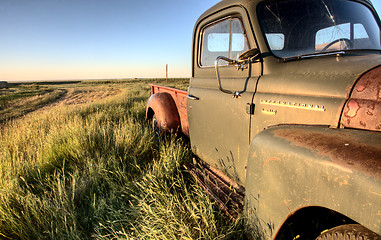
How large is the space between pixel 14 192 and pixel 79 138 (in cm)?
151

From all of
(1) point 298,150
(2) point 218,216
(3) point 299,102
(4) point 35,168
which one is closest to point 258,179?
(1) point 298,150

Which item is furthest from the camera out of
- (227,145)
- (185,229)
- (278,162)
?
(227,145)

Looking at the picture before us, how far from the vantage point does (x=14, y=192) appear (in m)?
2.41

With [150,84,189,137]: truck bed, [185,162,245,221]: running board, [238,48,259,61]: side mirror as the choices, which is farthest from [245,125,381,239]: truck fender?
[150,84,189,137]: truck bed

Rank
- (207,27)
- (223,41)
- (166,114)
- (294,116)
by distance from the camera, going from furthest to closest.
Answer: (166,114)
(207,27)
(223,41)
(294,116)

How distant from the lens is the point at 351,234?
3.16 feet

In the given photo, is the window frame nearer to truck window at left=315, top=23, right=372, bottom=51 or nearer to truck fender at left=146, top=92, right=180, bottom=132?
truck window at left=315, top=23, right=372, bottom=51

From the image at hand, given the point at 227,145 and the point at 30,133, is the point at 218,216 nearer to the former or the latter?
the point at 227,145

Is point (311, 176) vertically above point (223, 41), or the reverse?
point (223, 41)

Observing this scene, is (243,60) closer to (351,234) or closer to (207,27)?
(207,27)

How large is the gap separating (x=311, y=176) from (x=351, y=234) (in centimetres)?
28

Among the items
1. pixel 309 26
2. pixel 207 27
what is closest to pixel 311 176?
pixel 309 26

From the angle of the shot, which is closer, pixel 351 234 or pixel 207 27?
pixel 351 234

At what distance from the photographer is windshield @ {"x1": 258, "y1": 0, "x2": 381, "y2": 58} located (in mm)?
1839
